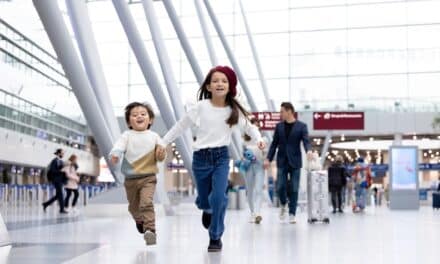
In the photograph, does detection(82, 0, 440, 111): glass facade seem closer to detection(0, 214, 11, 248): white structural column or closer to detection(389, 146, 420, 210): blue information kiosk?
detection(389, 146, 420, 210): blue information kiosk

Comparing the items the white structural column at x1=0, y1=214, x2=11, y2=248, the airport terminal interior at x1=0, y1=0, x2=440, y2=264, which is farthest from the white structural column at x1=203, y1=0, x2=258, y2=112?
the white structural column at x1=0, y1=214, x2=11, y2=248

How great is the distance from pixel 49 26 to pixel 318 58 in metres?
39.6

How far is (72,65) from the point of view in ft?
36.4

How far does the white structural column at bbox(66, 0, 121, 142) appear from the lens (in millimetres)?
13289

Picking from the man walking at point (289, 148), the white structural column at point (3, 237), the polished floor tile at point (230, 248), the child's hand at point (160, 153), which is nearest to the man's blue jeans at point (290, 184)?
the man walking at point (289, 148)

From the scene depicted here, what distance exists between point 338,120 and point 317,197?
22.7 metres

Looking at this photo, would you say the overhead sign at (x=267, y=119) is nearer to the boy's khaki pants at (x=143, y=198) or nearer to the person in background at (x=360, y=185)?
the person in background at (x=360, y=185)

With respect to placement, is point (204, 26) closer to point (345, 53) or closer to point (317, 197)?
point (317, 197)

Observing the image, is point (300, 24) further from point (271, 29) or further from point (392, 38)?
point (392, 38)

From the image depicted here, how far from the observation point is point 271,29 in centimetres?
4875

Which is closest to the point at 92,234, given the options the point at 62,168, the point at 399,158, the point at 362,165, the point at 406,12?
the point at 62,168

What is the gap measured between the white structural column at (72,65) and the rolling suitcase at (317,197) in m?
3.91

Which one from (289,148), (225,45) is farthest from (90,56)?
(225,45)

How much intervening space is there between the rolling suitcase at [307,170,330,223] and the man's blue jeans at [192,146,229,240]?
5.55 metres
